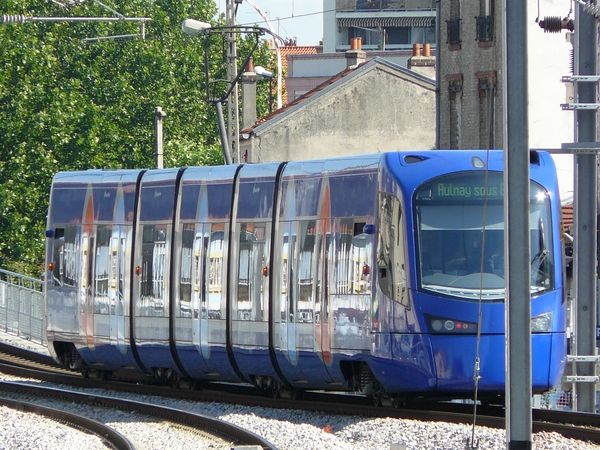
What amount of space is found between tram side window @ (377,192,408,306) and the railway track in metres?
1.25

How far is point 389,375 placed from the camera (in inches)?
607

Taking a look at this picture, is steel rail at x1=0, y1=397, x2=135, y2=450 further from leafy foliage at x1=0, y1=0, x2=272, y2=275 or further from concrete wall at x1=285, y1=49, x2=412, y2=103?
concrete wall at x1=285, y1=49, x2=412, y2=103

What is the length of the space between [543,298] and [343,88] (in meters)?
38.2

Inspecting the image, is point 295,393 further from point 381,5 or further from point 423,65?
point 381,5

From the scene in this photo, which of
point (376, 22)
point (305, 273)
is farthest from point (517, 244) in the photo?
point (376, 22)

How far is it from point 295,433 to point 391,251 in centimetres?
221

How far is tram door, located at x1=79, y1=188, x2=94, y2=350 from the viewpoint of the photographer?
21.1 meters

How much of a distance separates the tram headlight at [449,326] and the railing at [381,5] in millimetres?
83525

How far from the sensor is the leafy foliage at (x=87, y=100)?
60.7m

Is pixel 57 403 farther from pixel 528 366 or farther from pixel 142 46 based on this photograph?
pixel 142 46

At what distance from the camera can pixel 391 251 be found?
1541cm

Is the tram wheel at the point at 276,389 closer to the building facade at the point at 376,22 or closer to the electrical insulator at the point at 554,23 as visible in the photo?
the electrical insulator at the point at 554,23

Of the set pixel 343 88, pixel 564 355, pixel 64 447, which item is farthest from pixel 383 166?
pixel 343 88

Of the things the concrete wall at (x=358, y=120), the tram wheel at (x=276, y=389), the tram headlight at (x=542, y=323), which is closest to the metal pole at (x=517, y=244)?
the tram headlight at (x=542, y=323)
